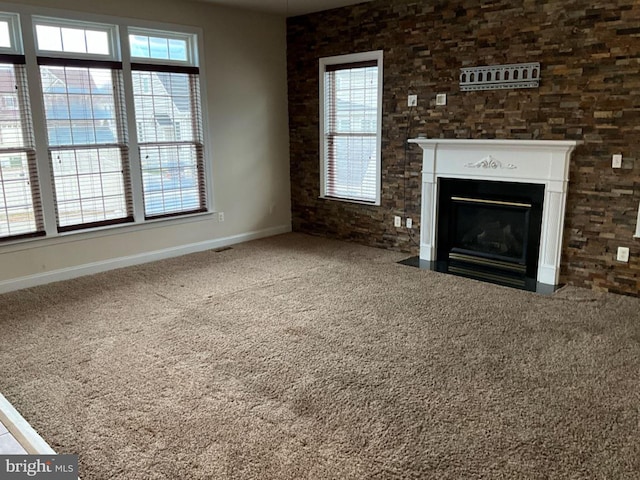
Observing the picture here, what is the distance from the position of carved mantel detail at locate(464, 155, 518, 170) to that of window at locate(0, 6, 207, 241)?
2.86 m

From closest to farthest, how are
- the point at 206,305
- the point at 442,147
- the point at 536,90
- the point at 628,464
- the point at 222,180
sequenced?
1. the point at 628,464
2. the point at 206,305
3. the point at 536,90
4. the point at 442,147
5. the point at 222,180

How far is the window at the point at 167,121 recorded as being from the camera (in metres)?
4.95

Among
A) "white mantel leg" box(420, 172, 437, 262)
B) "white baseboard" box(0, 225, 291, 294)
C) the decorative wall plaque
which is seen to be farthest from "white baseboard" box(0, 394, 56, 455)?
the decorative wall plaque

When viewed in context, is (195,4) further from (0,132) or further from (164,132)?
(0,132)

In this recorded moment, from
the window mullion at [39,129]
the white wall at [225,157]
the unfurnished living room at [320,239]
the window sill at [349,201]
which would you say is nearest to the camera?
the unfurnished living room at [320,239]

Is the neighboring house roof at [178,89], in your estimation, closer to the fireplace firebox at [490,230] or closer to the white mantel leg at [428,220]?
the white mantel leg at [428,220]

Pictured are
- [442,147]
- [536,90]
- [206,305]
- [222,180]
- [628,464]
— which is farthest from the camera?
[222,180]

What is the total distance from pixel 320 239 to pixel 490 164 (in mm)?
2286

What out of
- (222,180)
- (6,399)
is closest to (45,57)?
(222,180)

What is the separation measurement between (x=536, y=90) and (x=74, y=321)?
4.07m

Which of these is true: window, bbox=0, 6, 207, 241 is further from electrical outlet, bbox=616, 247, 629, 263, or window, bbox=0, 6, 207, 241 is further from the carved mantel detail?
electrical outlet, bbox=616, 247, 629, 263

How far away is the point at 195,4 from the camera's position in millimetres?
5168

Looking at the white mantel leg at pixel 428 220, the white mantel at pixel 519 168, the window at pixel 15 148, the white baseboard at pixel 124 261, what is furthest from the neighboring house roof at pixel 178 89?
the white mantel leg at pixel 428 220

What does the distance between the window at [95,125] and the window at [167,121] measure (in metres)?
0.01
